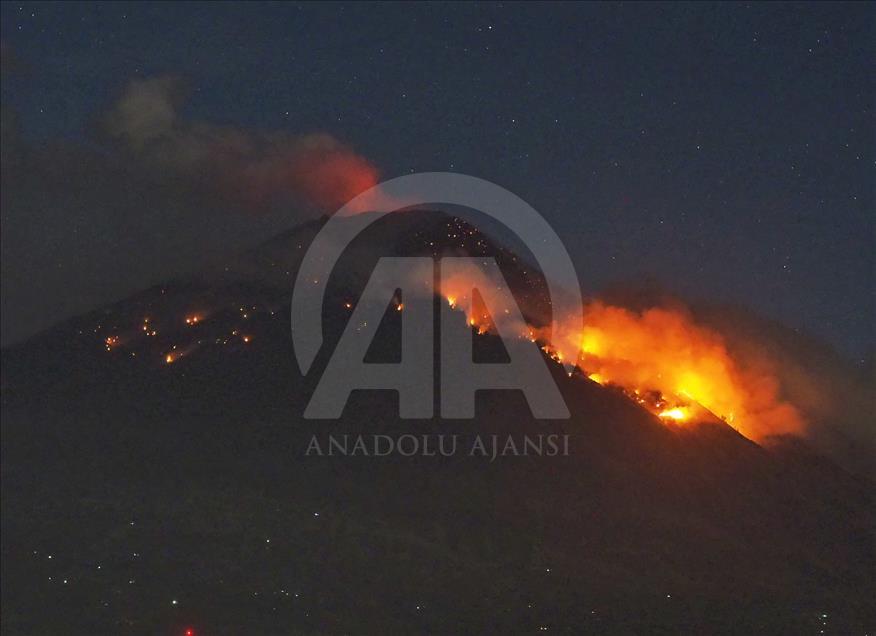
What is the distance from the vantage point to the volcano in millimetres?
70562

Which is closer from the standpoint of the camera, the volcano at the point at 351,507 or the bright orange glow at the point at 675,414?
the volcano at the point at 351,507

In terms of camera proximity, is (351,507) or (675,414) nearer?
(351,507)

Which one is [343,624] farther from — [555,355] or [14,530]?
[555,355]

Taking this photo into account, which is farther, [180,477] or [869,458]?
[869,458]

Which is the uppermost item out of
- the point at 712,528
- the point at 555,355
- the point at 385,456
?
the point at 555,355

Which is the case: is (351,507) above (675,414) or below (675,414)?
below

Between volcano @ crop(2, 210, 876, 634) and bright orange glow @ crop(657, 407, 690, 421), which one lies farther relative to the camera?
bright orange glow @ crop(657, 407, 690, 421)

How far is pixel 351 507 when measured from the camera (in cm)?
8850

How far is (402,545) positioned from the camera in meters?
83.1

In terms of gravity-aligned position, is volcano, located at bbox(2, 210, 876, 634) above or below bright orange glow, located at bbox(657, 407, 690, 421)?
below

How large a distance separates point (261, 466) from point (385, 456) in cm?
1364

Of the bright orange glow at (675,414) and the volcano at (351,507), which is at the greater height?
the bright orange glow at (675,414)

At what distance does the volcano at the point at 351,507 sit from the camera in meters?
70.6

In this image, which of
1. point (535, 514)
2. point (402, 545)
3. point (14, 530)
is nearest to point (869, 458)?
point (535, 514)
